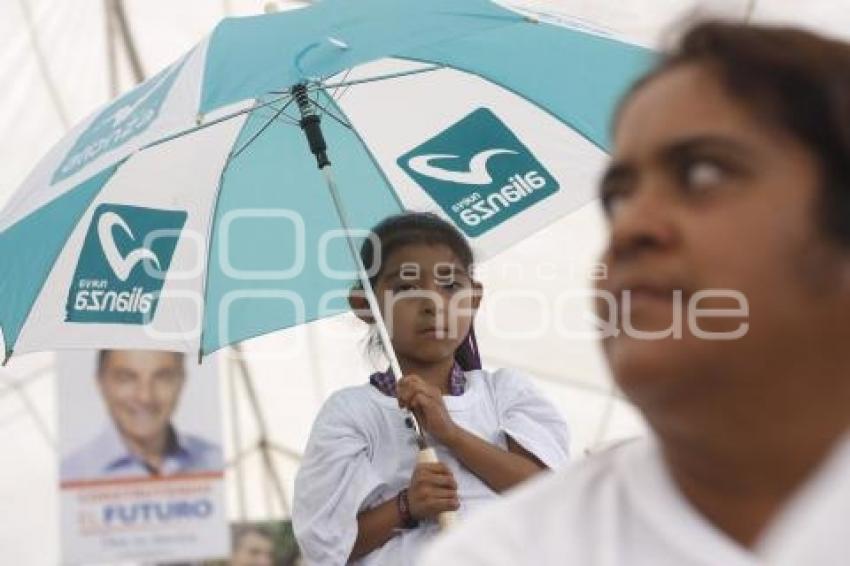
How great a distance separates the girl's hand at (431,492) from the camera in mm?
2043

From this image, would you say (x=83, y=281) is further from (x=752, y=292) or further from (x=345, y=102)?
(x=752, y=292)

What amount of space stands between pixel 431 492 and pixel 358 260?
0.50m

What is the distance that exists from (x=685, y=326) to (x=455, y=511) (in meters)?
1.42

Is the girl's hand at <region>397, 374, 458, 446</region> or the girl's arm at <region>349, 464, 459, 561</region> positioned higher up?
the girl's hand at <region>397, 374, 458, 446</region>

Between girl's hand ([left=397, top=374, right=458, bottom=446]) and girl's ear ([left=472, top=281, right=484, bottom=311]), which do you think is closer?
girl's hand ([left=397, top=374, right=458, bottom=446])

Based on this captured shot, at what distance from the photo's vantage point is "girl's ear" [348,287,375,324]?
2.43m

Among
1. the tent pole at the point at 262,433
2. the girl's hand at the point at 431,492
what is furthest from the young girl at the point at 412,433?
the tent pole at the point at 262,433

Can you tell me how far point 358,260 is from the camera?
2408mm

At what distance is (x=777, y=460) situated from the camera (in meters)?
0.73

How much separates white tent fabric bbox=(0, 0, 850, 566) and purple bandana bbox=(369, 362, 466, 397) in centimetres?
311

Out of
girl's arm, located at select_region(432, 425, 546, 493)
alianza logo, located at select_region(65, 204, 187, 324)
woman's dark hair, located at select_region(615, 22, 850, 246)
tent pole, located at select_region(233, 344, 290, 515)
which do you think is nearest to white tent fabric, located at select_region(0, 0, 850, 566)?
tent pole, located at select_region(233, 344, 290, 515)

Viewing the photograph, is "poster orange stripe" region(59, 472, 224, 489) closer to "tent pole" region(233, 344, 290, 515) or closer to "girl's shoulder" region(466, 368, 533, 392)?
"tent pole" region(233, 344, 290, 515)

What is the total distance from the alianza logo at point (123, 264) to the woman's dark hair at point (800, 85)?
6.66 ft

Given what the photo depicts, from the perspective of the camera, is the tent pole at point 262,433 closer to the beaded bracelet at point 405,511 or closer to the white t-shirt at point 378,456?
the white t-shirt at point 378,456
